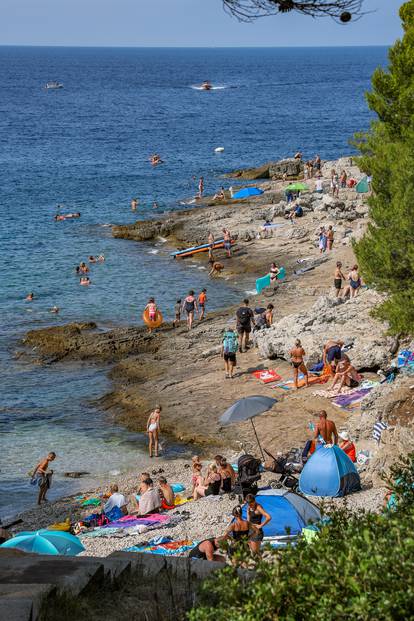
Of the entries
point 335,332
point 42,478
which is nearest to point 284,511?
point 42,478

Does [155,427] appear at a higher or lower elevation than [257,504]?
lower

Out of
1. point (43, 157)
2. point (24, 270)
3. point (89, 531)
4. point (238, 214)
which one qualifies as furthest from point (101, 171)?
point (89, 531)

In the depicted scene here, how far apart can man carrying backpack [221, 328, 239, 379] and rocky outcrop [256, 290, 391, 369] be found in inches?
43.9

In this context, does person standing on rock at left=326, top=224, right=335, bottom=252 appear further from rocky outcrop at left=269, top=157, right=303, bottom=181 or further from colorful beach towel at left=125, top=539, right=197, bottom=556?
colorful beach towel at left=125, top=539, right=197, bottom=556

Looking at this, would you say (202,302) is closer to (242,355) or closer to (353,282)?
(242,355)

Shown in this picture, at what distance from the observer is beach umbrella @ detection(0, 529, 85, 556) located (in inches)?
564

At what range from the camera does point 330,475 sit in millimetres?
16188

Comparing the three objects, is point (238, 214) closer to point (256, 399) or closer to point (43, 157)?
point (256, 399)

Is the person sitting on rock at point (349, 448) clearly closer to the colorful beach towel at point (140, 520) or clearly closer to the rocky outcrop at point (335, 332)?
the colorful beach towel at point (140, 520)

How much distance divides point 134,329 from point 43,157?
5133cm

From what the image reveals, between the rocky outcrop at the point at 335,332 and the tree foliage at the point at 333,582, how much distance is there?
50.7ft

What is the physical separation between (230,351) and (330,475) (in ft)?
29.1

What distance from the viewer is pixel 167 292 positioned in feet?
121

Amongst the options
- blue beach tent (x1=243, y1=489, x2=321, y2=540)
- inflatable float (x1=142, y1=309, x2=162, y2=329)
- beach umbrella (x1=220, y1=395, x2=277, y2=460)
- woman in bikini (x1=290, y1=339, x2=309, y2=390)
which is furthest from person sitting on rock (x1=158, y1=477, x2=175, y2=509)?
inflatable float (x1=142, y1=309, x2=162, y2=329)
